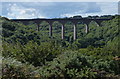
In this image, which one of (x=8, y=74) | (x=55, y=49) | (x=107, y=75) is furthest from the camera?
(x=55, y=49)

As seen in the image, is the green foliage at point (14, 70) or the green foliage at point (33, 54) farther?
the green foliage at point (33, 54)

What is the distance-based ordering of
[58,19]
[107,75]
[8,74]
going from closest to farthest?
[8,74] < [107,75] < [58,19]

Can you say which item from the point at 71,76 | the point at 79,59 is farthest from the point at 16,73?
the point at 79,59

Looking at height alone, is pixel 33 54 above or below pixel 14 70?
above

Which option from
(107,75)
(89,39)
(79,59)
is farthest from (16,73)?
(89,39)

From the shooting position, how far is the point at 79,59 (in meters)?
4.36

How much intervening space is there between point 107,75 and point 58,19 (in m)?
32.6

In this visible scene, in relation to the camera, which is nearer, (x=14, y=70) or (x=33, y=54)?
(x=14, y=70)

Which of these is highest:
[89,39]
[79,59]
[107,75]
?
[79,59]

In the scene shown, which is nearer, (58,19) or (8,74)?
(8,74)

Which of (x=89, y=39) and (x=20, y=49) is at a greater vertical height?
(x=20, y=49)

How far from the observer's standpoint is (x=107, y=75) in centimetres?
429

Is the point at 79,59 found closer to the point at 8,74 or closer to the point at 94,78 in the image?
the point at 94,78

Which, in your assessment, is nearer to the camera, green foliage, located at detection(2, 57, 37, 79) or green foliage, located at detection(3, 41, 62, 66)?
green foliage, located at detection(2, 57, 37, 79)
